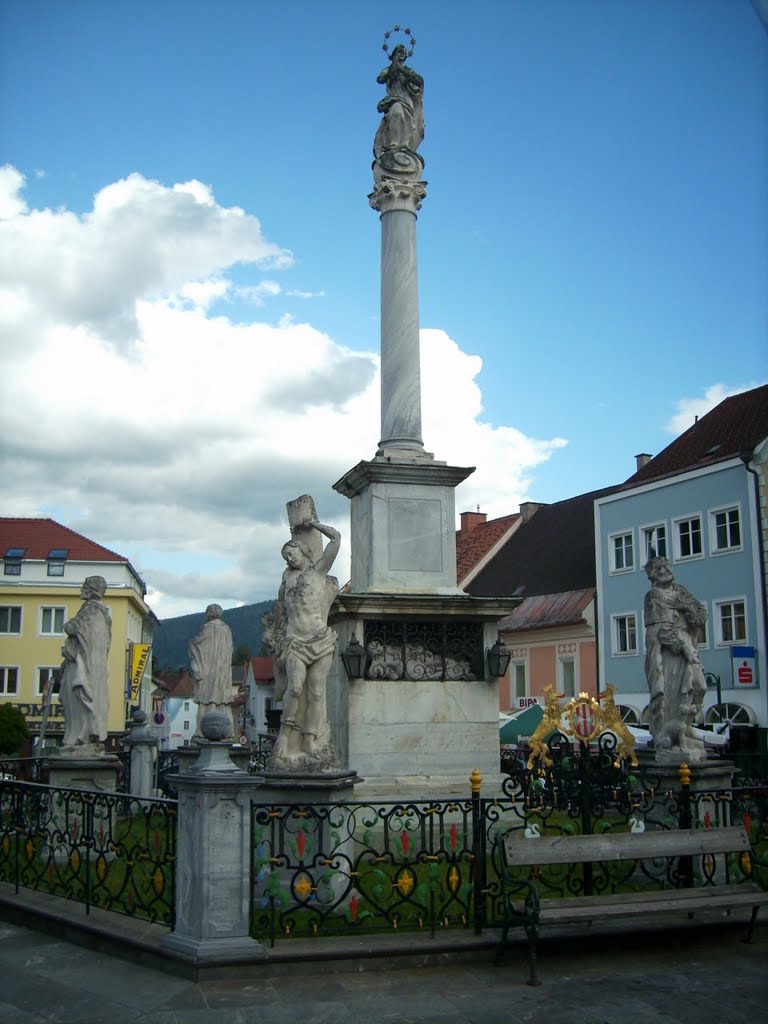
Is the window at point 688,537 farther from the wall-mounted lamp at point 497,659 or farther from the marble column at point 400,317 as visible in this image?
the wall-mounted lamp at point 497,659

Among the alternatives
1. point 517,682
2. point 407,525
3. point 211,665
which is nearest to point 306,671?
point 407,525

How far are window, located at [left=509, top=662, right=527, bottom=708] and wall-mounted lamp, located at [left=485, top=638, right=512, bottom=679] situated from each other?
28945mm

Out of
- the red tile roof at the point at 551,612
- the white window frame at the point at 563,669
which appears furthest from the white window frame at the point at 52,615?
the white window frame at the point at 563,669

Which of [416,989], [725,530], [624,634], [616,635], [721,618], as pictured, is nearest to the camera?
[416,989]

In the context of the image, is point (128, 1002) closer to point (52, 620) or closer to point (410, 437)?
point (410, 437)

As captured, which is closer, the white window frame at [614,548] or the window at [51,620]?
the white window frame at [614,548]

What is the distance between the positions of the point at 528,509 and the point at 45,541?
24782 mm

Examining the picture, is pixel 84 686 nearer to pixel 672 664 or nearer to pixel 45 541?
pixel 672 664

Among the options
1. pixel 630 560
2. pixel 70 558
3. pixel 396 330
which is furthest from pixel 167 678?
pixel 396 330

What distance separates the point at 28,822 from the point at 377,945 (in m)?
4.60

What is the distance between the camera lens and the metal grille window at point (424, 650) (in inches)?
440

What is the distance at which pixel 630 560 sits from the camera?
33.5 m

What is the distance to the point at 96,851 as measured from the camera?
8617 mm

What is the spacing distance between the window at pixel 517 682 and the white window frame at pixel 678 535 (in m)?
10.4
